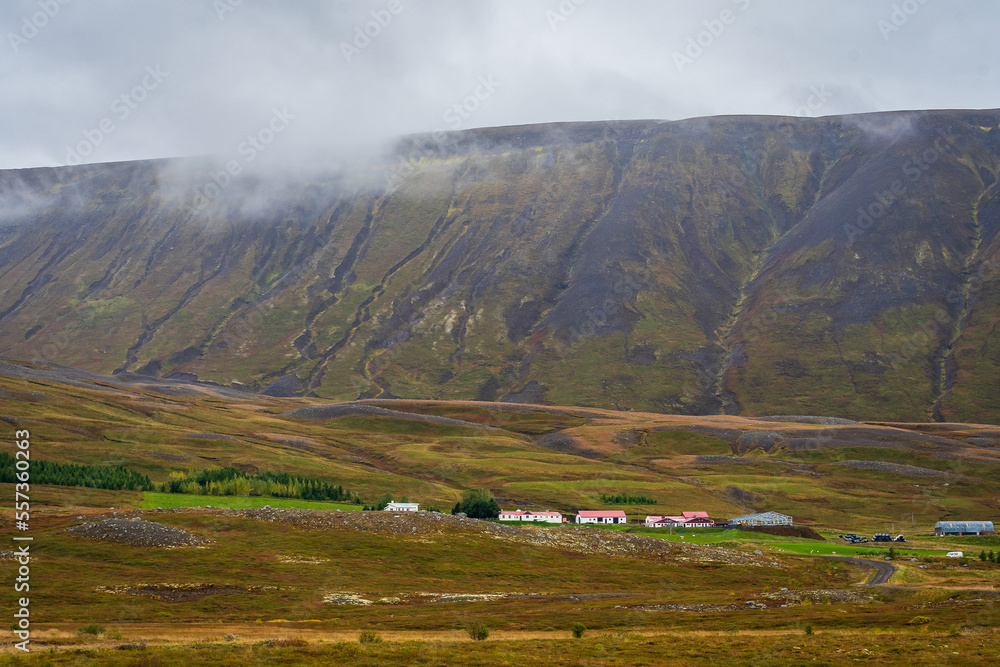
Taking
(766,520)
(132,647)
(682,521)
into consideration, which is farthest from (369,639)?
(766,520)

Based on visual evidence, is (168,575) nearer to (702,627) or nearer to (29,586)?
(29,586)

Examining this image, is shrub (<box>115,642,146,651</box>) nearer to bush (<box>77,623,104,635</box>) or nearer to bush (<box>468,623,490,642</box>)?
bush (<box>77,623,104,635</box>)

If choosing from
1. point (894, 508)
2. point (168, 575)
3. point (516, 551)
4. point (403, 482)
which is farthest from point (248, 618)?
point (894, 508)

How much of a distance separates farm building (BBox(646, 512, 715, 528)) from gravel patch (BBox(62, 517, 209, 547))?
7765 cm

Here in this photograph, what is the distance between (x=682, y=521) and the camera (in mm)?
134875

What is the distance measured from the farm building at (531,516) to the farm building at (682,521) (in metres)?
14.7

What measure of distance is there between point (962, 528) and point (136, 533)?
122 m

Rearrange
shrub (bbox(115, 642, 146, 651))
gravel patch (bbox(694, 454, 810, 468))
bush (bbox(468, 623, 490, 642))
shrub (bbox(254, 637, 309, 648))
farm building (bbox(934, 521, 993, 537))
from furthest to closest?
gravel patch (bbox(694, 454, 810, 468))
farm building (bbox(934, 521, 993, 537))
bush (bbox(468, 623, 490, 642))
shrub (bbox(254, 637, 309, 648))
shrub (bbox(115, 642, 146, 651))

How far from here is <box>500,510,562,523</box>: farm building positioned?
12988 centimetres

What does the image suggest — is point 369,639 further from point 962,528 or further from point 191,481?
point 962,528

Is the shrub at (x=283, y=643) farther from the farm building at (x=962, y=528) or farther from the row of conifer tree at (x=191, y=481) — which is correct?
the farm building at (x=962, y=528)

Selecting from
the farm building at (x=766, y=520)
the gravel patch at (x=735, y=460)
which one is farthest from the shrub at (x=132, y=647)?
the gravel patch at (x=735, y=460)

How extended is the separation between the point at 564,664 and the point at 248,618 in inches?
1141

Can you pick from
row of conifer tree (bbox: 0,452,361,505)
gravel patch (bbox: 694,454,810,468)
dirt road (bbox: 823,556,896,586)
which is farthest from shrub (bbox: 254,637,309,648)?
gravel patch (bbox: 694,454,810,468)
